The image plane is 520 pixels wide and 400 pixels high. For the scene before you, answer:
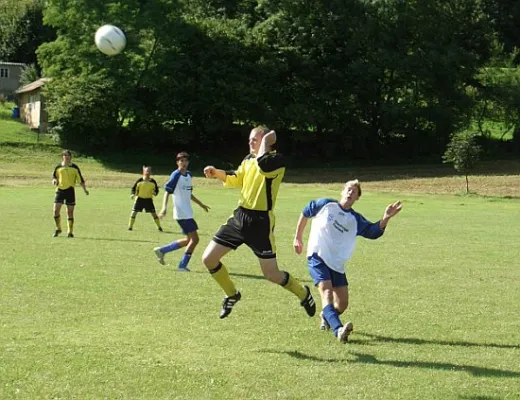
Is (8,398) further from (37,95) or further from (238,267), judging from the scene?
(37,95)

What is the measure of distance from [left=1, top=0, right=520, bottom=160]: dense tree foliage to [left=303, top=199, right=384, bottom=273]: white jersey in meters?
46.9

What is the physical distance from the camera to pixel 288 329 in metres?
8.70

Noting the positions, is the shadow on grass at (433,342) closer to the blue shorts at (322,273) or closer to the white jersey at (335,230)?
the blue shorts at (322,273)

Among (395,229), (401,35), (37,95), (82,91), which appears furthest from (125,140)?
(395,229)

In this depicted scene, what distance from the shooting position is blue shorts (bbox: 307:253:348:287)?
8508mm

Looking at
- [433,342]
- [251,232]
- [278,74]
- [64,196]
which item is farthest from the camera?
[278,74]

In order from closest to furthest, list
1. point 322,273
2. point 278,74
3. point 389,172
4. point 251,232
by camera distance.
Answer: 1. point 251,232
2. point 322,273
3. point 389,172
4. point 278,74

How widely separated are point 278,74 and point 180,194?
43880 millimetres

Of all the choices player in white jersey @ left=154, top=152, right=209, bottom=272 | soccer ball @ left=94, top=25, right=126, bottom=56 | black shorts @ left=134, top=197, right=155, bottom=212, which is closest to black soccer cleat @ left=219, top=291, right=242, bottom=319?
player in white jersey @ left=154, top=152, right=209, bottom=272

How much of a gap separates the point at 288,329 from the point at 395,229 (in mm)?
15080

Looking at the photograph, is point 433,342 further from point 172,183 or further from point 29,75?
point 29,75

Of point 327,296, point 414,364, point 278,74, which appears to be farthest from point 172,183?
point 278,74

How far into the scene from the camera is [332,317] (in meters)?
8.08

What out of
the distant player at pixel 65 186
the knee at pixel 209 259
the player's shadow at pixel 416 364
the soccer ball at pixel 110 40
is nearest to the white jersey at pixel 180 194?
the soccer ball at pixel 110 40
